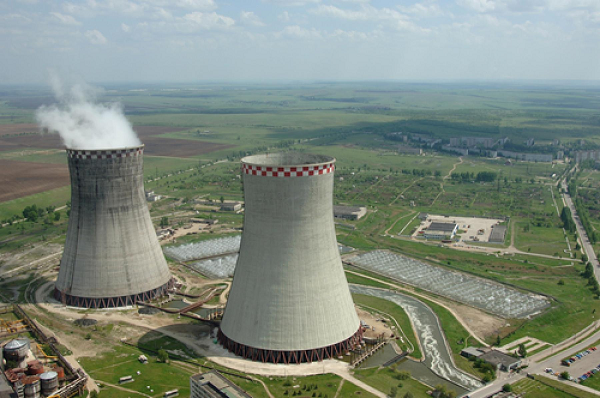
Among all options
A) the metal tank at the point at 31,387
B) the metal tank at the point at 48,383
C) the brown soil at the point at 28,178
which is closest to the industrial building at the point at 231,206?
the brown soil at the point at 28,178

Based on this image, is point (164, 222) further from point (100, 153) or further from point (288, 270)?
point (288, 270)

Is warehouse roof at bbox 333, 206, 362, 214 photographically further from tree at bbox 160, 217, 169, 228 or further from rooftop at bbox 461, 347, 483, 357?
rooftop at bbox 461, 347, 483, 357

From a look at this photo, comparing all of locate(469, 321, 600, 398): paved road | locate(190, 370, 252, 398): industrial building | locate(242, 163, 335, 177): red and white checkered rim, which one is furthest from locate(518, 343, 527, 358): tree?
locate(190, 370, 252, 398): industrial building

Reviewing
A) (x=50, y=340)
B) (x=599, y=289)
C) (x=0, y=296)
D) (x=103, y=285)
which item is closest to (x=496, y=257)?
(x=599, y=289)

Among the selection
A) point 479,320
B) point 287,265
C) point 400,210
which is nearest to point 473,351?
point 479,320

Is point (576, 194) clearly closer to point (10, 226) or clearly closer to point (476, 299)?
point (476, 299)
